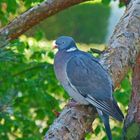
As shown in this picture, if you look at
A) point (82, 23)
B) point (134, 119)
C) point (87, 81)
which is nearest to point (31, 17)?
point (87, 81)

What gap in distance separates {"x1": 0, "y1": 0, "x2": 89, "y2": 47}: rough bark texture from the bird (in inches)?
25.5

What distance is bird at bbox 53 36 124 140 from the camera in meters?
3.58

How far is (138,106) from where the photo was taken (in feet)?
12.1

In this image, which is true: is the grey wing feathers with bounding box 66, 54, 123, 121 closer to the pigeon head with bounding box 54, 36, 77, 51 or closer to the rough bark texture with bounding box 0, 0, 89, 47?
the pigeon head with bounding box 54, 36, 77, 51

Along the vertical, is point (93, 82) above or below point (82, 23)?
above

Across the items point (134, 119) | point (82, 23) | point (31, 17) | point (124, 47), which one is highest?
point (31, 17)

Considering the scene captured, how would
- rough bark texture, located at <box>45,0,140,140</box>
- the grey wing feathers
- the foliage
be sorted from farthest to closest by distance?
the foliage
rough bark texture, located at <box>45,0,140,140</box>
the grey wing feathers

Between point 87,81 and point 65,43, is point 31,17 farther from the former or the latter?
point 87,81

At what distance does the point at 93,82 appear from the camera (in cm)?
368

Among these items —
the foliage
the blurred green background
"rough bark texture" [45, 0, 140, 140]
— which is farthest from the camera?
the foliage

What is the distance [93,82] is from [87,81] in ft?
0.14

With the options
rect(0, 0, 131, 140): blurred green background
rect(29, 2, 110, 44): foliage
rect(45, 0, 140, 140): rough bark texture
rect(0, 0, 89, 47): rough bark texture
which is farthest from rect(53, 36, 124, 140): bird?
rect(29, 2, 110, 44): foliage

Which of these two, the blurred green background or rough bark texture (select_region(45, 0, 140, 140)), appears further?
the blurred green background

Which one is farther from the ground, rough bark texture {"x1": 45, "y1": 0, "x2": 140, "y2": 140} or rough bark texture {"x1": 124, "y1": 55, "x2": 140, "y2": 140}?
rough bark texture {"x1": 45, "y1": 0, "x2": 140, "y2": 140}
